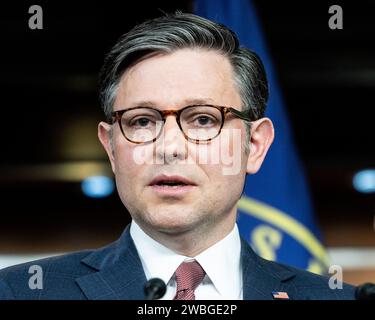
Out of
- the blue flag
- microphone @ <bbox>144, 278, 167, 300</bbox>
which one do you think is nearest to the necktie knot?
microphone @ <bbox>144, 278, 167, 300</bbox>

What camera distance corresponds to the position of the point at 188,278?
179 cm

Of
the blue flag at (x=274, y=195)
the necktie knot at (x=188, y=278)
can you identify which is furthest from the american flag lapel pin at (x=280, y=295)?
the blue flag at (x=274, y=195)

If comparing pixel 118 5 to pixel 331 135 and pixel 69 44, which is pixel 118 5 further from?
pixel 331 135

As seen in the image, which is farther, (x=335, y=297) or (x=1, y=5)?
(x=1, y=5)

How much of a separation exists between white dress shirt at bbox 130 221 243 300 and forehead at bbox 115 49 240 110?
11.7 inches

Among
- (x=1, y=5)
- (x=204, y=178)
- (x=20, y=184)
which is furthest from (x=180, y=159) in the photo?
(x=20, y=184)

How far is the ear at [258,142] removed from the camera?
1.94 m

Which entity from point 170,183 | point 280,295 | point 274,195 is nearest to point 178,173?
point 170,183

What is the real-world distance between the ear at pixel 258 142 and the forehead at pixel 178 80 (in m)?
0.10

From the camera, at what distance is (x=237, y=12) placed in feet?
9.43

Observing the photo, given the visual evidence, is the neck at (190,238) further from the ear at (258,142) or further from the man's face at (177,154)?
the ear at (258,142)

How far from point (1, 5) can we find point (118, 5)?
0.53 metres

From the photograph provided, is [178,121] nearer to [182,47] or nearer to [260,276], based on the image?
[182,47]

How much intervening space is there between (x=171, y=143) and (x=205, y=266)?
0.29 m
